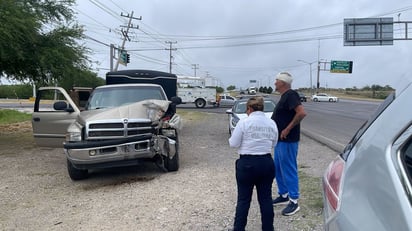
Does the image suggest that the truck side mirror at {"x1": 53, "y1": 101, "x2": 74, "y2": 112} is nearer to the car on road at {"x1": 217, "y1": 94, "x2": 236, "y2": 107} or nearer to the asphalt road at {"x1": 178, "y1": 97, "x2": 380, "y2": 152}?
the asphalt road at {"x1": 178, "y1": 97, "x2": 380, "y2": 152}

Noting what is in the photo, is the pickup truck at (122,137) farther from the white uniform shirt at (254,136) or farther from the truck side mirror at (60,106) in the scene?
the white uniform shirt at (254,136)

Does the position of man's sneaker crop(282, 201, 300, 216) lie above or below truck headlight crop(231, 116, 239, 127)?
below

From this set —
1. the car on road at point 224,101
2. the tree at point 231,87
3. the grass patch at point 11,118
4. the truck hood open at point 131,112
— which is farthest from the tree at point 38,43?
the tree at point 231,87

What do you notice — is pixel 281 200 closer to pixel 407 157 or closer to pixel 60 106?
pixel 407 157

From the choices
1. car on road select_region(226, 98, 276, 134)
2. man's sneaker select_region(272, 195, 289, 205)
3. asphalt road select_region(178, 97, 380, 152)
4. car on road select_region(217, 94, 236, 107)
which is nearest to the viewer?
man's sneaker select_region(272, 195, 289, 205)

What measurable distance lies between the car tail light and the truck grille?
556 centimetres

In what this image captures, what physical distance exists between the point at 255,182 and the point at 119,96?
18.3ft

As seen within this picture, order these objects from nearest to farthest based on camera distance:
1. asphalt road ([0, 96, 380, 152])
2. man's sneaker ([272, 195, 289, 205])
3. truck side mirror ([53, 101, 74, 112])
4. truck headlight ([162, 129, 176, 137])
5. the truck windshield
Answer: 1. man's sneaker ([272, 195, 289, 205])
2. truck headlight ([162, 129, 176, 137])
3. truck side mirror ([53, 101, 74, 112])
4. the truck windshield
5. asphalt road ([0, 96, 380, 152])

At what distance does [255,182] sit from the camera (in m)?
4.50

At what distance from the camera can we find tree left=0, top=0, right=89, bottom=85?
1218cm

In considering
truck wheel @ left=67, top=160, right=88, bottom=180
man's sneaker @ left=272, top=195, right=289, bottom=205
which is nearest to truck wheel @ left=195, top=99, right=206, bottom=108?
truck wheel @ left=67, top=160, right=88, bottom=180

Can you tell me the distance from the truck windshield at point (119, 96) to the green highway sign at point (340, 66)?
76.1m

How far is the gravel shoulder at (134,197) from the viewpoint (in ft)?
17.5

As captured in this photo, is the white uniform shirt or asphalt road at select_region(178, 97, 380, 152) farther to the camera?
asphalt road at select_region(178, 97, 380, 152)
